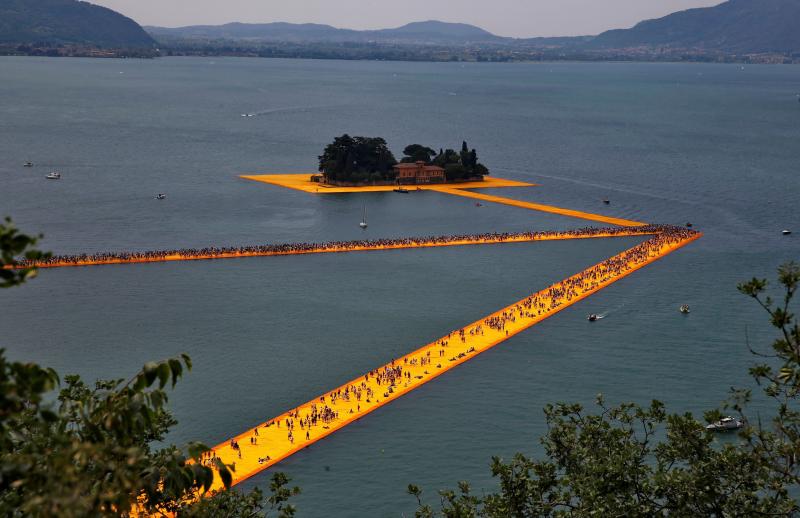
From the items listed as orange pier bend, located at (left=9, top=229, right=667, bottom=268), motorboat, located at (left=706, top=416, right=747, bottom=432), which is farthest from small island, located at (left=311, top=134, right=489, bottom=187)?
motorboat, located at (left=706, top=416, right=747, bottom=432)

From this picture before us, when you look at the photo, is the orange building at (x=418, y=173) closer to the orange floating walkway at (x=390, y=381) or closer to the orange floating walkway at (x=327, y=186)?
the orange floating walkway at (x=327, y=186)

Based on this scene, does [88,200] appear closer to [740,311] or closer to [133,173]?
[133,173]

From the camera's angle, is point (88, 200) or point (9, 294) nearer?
point (9, 294)

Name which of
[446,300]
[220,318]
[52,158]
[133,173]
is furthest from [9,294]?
[52,158]

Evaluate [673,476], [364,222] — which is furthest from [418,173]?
[673,476]

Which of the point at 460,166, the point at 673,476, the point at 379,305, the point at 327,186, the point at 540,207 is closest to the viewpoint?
the point at 673,476

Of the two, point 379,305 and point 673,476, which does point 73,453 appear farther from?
point 379,305
